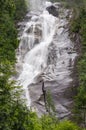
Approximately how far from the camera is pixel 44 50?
5353 cm

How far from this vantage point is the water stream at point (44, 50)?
47.3 metres

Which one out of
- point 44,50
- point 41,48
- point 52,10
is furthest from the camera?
point 52,10

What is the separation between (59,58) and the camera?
5053cm

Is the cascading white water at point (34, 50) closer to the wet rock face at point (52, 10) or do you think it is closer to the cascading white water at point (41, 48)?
the cascading white water at point (41, 48)

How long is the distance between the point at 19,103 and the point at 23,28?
149ft

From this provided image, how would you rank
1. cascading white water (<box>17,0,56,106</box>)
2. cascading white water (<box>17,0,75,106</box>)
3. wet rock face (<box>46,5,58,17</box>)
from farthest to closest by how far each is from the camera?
wet rock face (<box>46,5,58,17</box>) < cascading white water (<box>17,0,56,106</box>) < cascading white water (<box>17,0,75,106</box>)

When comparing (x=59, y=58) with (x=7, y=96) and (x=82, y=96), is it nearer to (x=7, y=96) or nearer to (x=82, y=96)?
(x=82, y=96)

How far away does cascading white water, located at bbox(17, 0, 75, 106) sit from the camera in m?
47.8

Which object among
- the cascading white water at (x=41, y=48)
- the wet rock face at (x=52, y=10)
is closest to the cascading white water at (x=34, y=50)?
the cascading white water at (x=41, y=48)

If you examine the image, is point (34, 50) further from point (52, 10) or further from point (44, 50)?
point (52, 10)

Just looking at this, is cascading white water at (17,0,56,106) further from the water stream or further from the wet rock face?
the wet rock face

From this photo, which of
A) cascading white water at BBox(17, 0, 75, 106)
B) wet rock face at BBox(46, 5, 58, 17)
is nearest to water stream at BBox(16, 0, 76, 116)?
cascading white water at BBox(17, 0, 75, 106)

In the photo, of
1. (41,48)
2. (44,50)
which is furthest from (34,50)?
(44,50)

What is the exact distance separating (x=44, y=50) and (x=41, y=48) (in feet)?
2.75
